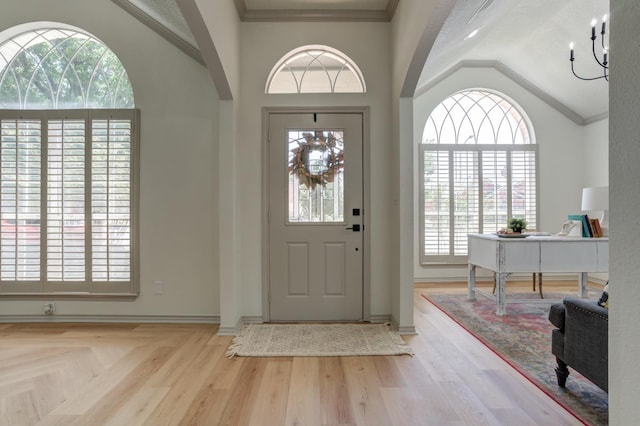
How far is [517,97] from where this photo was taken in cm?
530

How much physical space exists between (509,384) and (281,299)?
2066 mm

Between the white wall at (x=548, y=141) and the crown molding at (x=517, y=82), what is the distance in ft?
0.12

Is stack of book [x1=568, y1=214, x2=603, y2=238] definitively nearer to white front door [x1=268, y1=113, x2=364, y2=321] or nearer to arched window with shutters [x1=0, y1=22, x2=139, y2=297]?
white front door [x1=268, y1=113, x2=364, y2=321]

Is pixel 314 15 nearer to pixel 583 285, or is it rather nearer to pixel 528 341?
pixel 528 341

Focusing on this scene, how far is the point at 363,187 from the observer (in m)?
3.43

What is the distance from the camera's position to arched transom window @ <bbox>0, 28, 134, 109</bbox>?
3.41m

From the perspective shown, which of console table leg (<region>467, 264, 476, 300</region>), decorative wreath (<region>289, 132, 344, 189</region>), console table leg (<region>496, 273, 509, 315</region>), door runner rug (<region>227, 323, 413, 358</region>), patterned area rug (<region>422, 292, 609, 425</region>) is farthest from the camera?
console table leg (<region>467, 264, 476, 300</region>)

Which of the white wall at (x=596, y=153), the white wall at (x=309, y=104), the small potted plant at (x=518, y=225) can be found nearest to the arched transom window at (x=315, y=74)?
the white wall at (x=309, y=104)

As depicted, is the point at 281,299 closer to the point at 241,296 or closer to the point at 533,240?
the point at 241,296

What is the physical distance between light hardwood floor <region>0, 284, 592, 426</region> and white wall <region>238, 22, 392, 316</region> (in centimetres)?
71

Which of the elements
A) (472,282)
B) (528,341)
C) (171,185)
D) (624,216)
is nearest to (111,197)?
(171,185)

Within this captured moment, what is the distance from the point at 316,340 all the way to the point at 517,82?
200 inches

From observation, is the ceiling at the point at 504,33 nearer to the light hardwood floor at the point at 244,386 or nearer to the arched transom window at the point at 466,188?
the arched transom window at the point at 466,188

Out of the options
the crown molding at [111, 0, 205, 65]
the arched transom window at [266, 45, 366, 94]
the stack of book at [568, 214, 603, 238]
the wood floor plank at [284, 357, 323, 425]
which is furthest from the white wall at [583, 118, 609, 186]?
the crown molding at [111, 0, 205, 65]
